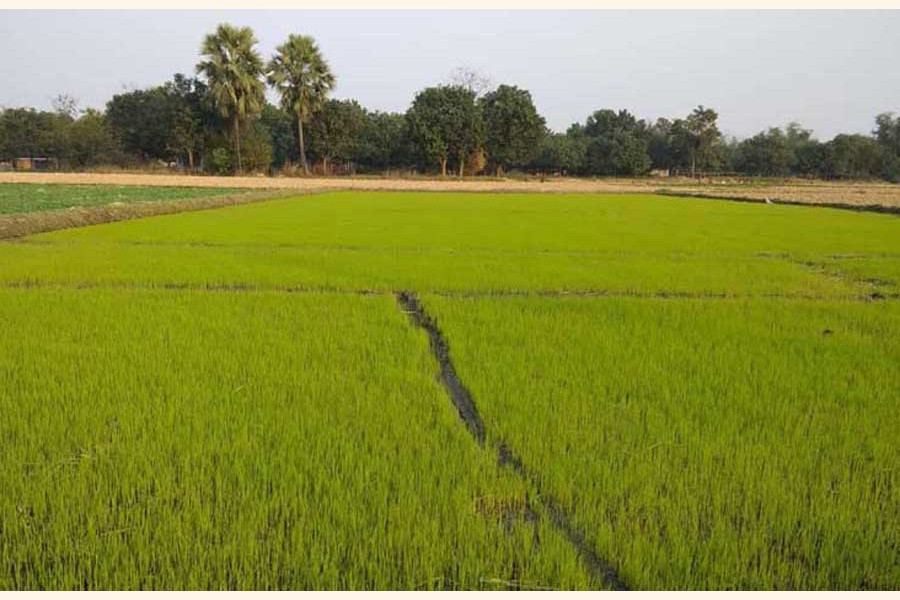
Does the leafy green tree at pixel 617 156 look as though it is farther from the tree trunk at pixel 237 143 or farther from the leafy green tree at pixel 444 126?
the tree trunk at pixel 237 143

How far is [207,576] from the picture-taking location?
1.94 metres

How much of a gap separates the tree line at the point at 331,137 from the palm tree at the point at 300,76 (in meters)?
0.07

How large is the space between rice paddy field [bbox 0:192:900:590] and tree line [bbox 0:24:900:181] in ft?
130

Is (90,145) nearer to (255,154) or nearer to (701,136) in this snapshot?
(255,154)

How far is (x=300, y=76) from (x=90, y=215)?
106 feet

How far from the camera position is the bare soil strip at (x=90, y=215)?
11953mm

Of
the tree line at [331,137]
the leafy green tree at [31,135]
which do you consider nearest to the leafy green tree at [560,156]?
the tree line at [331,137]

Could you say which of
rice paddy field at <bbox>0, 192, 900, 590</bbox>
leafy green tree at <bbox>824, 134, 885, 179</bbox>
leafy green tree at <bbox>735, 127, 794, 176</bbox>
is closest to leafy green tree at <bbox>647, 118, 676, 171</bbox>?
leafy green tree at <bbox>735, 127, 794, 176</bbox>

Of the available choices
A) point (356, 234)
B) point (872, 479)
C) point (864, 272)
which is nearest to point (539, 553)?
point (872, 479)

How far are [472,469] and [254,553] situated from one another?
0.93m

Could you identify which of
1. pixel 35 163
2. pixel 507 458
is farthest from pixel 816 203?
pixel 35 163

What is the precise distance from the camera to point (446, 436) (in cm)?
300

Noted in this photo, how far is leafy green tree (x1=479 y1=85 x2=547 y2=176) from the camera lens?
50.3 metres
